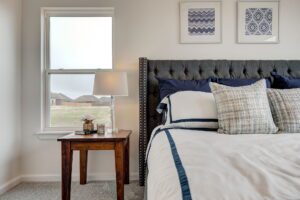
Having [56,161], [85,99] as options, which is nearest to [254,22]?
[85,99]

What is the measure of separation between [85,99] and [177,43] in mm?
1236

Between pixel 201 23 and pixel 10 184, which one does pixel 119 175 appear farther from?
pixel 201 23

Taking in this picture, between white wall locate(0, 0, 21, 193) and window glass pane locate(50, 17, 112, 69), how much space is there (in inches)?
15.1

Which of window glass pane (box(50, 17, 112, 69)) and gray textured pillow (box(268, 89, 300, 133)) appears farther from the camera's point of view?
window glass pane (box(50, 17, 112, 69))

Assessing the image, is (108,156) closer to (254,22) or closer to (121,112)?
(121,112)

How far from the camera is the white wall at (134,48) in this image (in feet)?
9.89

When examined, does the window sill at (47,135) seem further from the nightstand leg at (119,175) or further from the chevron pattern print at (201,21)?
the chevron pattern print at (201,21)

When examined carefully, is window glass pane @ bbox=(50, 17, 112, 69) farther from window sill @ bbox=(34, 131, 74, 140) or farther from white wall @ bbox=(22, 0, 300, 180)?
window sill @ bbox=(34, 131, 74, 140)

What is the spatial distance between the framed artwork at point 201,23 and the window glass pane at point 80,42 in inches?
34.3

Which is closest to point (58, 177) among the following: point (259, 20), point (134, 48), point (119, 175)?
point (119, 175)

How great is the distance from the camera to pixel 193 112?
85.9 inches

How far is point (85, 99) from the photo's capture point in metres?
3.10

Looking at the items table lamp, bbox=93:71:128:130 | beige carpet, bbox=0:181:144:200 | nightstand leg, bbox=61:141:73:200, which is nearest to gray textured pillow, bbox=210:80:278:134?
table lamp, bbox=93:71:128:130

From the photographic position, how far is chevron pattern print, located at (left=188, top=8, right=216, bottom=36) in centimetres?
300
